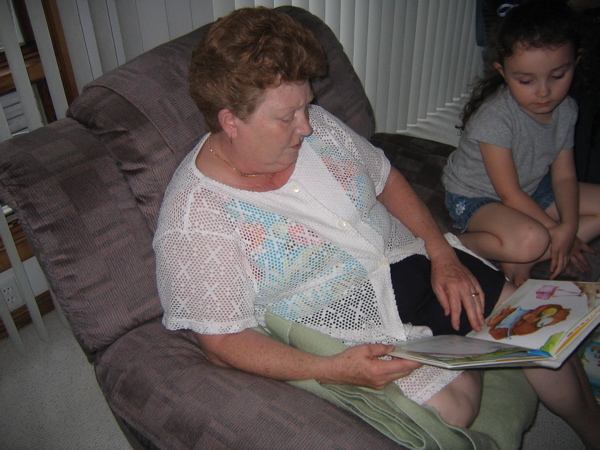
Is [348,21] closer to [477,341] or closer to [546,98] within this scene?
[546,98]

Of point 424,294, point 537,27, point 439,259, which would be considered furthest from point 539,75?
point 424,294

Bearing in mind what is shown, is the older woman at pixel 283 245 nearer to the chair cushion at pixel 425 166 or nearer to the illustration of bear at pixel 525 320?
the illustration of bear at pixel 525 320

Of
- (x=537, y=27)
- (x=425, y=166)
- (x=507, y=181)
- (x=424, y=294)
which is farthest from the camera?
(x=425, y=166)

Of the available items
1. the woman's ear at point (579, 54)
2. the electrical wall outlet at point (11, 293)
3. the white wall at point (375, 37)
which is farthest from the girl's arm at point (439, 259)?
the electrical wall outlet at point (11, 293)

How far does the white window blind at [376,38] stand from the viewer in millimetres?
1493

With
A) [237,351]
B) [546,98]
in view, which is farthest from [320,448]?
[546,98]

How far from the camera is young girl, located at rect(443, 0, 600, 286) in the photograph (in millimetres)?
1350

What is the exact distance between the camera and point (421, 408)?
3.06 ft

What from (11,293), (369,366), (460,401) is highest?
(369,366)

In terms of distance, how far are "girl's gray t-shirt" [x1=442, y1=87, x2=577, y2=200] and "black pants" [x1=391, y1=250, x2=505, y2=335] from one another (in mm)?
398

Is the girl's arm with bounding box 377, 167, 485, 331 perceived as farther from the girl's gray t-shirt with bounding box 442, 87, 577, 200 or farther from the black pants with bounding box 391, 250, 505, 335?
the girl's gray t-shirt with bounding box 442, 87, 577, 200

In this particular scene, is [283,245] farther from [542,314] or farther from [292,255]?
[542,314]

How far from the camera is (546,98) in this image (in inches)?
54.9

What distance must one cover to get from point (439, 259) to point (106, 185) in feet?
2.65
